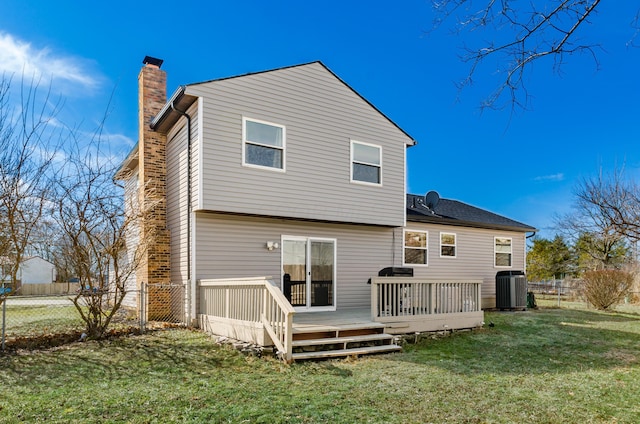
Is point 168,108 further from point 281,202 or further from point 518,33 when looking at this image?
point 518,33

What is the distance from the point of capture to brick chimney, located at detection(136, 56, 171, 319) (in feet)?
33.2

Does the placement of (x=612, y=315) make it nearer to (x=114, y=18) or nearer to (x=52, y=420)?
(x=52, y=420)

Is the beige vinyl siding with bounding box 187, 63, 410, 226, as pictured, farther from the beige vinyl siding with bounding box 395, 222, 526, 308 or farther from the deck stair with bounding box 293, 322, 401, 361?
the deck stair with bounding box 293, 322, 401, 361

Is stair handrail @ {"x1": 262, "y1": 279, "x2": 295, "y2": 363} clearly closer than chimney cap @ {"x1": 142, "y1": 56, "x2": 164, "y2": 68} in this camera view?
Yes

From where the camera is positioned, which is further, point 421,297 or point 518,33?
point 421,297

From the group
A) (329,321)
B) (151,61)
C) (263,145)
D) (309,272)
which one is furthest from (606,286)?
(151,61)

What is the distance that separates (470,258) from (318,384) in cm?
1121

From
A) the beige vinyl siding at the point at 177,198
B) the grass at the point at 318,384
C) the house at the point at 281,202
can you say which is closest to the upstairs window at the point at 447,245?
the house at the point at 281,202

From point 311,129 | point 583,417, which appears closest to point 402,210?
point 311,129

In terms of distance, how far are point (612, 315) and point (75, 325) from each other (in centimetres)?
1599

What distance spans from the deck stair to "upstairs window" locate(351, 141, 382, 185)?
4.48 metres

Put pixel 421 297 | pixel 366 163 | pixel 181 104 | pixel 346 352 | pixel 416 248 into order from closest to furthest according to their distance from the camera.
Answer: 1. pixel 346 352
2. pixel 421 297
3. pixel 181 104
4. pixel 366 163
5. pixel 416 248

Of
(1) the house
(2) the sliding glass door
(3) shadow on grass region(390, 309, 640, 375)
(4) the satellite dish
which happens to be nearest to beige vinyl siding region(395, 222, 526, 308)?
(4) the satellite dish

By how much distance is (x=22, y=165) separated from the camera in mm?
7891
